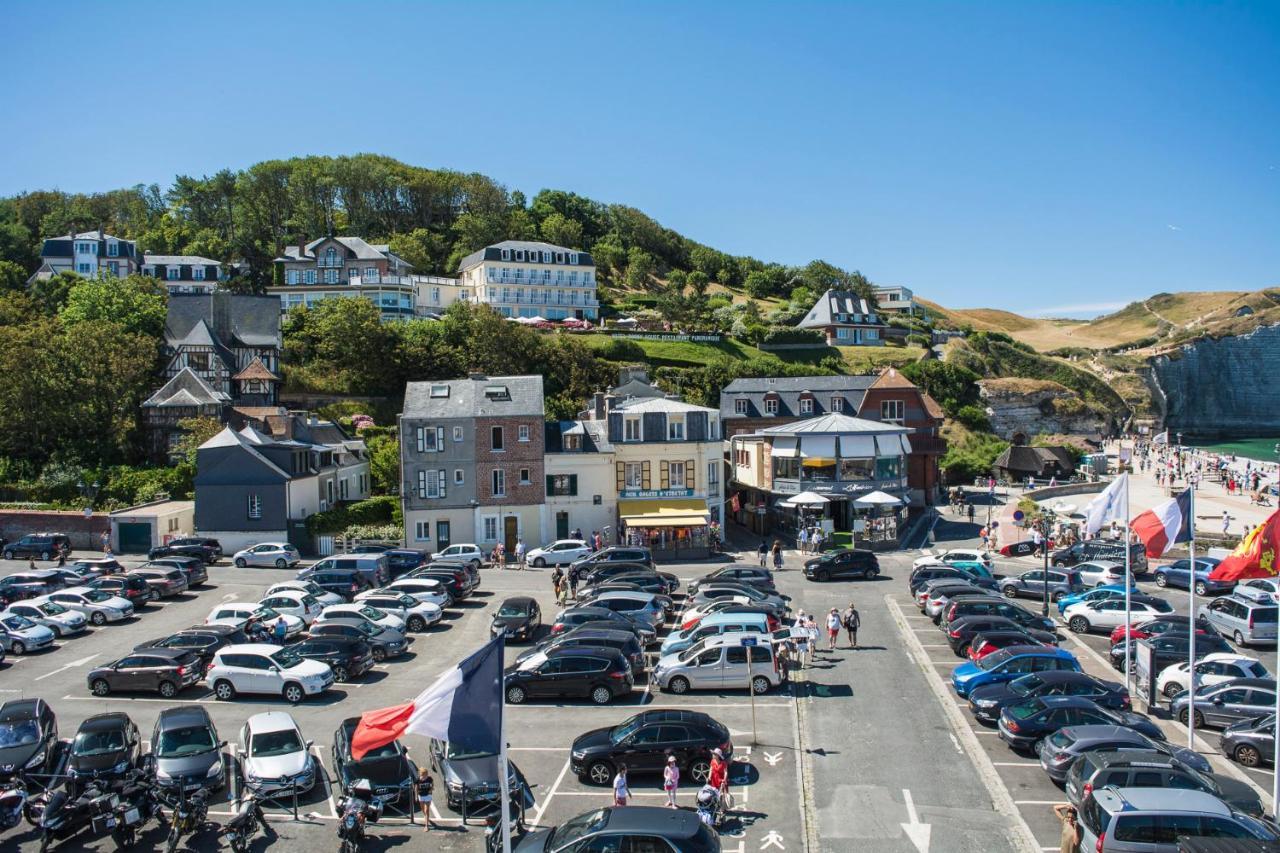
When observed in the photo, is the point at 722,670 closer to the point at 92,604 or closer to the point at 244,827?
the point at 244,827

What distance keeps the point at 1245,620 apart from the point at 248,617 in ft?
113

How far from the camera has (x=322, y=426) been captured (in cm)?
6181

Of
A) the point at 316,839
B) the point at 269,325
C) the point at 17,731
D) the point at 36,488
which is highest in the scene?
the point at 269,325

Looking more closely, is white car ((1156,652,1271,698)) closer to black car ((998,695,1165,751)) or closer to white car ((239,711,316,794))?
black car ((998,695,1165,751))

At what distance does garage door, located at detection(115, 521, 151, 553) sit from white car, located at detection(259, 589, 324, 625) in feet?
63.8

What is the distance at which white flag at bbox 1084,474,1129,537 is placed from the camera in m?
25.7

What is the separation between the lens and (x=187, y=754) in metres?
19.3

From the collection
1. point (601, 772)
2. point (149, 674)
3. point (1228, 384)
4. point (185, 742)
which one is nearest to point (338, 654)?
point (149, 674)

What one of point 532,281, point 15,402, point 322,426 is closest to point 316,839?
point 322,426

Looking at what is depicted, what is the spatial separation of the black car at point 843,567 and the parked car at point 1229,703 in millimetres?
18863

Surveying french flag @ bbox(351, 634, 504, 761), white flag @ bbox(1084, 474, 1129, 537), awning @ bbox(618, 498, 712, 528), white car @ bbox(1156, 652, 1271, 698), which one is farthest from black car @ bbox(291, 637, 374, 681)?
white car @ bbox(1156, 652, 1271, 698)

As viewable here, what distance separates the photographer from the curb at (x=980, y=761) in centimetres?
1719

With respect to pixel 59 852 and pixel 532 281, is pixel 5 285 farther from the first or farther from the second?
pixel 59 852

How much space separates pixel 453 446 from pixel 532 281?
62.9 metres
